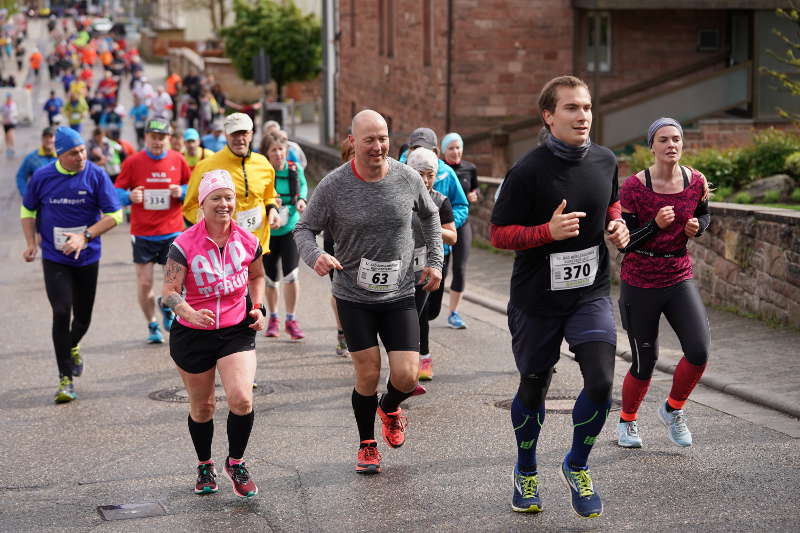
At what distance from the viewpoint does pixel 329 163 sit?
27906 millimetres

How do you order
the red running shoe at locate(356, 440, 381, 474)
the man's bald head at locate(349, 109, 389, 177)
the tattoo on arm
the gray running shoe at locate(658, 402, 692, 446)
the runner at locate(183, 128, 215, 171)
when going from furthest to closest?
the runner at locate(183, 128, 215, 171), the gray running shoe at locate(658, 402, 692, 446), the red running shoe at locate(356, 440, 381, 474), the man's bald head at locate(349, 109, 389, 177), the tattoo on arm

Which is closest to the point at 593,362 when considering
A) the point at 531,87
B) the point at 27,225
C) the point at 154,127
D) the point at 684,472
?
the point at 684,472

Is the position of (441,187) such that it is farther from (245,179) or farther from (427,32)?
(427,32)

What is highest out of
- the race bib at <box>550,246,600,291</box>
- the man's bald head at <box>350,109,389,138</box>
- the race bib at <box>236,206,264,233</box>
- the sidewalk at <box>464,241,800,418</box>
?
the man's bald head at <box>350,109,389,138</box>

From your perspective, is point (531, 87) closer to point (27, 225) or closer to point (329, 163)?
point (329, 163)

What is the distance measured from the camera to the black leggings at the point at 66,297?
9406 millimetres

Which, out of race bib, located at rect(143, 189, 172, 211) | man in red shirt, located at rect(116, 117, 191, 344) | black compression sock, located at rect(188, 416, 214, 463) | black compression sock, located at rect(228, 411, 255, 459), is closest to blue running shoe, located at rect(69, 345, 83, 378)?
man in red shirt, located at rect(116, 117, 191, 344)

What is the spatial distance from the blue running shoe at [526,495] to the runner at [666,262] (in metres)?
1.41

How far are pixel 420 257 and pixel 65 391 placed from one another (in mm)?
3150

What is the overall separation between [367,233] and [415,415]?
2017 mm

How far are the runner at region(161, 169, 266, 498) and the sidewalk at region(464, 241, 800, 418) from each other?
3698 mm

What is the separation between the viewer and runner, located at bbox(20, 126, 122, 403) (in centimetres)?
941

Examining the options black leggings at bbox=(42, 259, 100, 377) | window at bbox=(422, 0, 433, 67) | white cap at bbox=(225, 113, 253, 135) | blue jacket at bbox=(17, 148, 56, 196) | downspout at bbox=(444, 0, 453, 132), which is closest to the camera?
black leggings at bbox=(42, 259, 100, 377)

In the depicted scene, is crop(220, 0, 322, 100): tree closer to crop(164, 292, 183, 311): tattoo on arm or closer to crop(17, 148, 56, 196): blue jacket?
crop(17, 148, 56, 196): blue jacket
